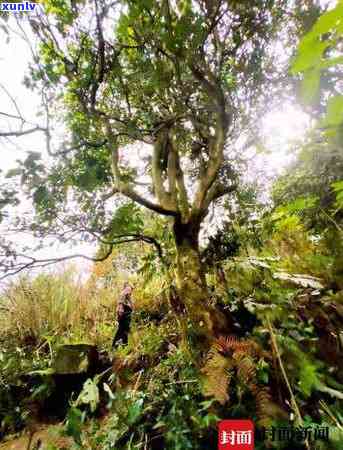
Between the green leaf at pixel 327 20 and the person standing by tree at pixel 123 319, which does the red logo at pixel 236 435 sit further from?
the person standing by tree at pixel 123 319

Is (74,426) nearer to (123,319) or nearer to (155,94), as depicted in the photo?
(123,319)

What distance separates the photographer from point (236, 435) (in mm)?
1588

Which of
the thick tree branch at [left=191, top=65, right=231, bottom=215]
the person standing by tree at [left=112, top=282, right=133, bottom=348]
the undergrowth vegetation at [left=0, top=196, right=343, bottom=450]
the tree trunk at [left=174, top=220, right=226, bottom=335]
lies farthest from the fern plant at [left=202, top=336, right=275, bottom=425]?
the person standing by tree at [left=112, top=282, right=133, bottom=348]

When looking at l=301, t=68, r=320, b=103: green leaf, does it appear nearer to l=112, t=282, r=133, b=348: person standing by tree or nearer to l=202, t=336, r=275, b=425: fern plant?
l=202, t=336, r=275, b=425: fern plant

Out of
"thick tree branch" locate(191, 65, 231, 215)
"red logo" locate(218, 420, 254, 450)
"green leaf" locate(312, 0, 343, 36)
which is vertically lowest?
"red logo" locate(218, 420, 254, 450)

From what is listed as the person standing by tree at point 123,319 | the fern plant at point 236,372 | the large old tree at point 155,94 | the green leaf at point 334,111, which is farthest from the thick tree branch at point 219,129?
the green leaf at point 334,111

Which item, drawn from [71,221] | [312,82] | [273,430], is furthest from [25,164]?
[273,430]

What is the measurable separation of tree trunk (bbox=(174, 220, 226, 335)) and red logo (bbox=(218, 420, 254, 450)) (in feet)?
2.22

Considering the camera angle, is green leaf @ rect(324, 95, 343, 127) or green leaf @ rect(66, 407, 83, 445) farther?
green leaf @ rect(66, 407, 83, 445)

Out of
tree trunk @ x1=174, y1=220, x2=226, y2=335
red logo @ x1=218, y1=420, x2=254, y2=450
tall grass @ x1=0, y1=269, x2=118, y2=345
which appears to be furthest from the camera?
tall grass @ x1=0, y1=269, x2=118, y2=345

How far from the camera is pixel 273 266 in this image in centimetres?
236

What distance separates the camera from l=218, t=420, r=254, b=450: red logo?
1.54 metres

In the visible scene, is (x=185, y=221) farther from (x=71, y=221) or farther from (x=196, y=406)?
(x=196, y=406)

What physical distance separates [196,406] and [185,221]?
1751 millimetres
